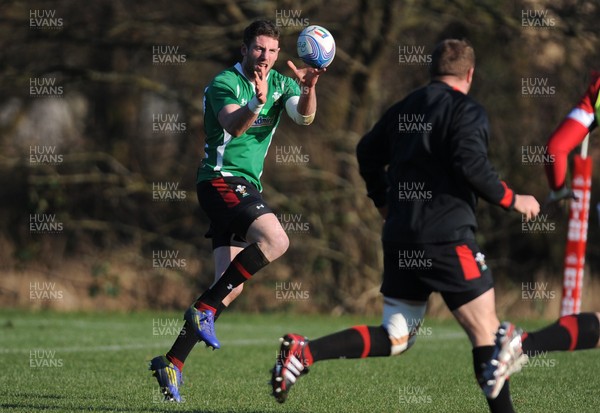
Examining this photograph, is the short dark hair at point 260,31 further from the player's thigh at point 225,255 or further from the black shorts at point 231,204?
the player's thigh at point 225,255

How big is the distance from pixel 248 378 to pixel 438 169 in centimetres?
337

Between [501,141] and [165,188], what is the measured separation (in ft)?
19.2

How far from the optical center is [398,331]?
529 cm

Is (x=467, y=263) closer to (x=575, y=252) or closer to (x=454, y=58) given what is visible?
(x=454, y=58)

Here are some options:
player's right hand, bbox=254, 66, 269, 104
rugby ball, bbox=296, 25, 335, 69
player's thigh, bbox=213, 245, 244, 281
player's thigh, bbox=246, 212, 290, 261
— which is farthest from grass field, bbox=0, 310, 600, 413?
rugby ball, bbox=296, 25, 335, 69

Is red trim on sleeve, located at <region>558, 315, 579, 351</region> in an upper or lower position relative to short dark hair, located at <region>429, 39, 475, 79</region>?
lower

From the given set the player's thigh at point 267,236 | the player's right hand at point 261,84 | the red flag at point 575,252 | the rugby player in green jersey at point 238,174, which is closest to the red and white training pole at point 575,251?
the red flag at point 575,252

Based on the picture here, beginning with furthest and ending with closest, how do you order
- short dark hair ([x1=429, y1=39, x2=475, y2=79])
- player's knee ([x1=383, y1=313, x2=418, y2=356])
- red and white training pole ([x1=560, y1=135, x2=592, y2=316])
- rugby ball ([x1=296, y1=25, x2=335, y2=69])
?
red and white training pole ([x1=560, y1=135, x2=592, y2=316]), rugby ball ([x1=296, y1=25, x2=335, y2=69]), player's knee ([x1=383, y1=313, x2=418, y2=356]), short dark hair ([x1=429, y1=39, x2=475, y2=79])

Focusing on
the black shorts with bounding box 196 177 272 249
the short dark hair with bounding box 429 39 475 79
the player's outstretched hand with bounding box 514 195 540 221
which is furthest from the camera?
the black shorts with bounding box 196 177 272 249

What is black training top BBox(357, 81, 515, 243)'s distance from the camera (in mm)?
4961

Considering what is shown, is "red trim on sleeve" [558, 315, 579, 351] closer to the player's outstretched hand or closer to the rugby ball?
the player's outstretched hand

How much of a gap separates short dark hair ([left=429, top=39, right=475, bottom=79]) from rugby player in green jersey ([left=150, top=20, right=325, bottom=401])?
1239 mm

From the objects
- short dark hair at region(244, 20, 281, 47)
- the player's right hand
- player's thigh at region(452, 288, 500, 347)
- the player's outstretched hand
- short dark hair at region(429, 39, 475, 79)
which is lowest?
player's thigh at region(452, 288, 500, 347)

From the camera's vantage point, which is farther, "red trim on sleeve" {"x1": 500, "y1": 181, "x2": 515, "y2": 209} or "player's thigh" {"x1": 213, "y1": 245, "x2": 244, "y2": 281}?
"player's thigh" {"x1": 213, "y1": 245, "x2": 244, "y2": 281}
